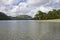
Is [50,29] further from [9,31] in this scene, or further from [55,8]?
[9,31]

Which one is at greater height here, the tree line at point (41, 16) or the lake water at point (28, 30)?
the tree line at point (41, 16)

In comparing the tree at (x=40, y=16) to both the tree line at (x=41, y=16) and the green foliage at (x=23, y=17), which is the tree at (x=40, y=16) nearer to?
the tree line at (x=41, y=16)

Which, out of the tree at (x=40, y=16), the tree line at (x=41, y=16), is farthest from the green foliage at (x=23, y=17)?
the tree at (x=40, y=16)

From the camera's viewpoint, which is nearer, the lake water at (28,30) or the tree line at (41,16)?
the lake water at (28,30)

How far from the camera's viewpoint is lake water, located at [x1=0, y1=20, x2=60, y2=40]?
2.33m

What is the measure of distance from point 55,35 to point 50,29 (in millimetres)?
170

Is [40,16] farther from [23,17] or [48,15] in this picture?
[23,17]

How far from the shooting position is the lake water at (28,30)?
2.33m

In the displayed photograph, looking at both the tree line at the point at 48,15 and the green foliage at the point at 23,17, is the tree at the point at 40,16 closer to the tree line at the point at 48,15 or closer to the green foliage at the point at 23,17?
the tree line at the point at 48,15

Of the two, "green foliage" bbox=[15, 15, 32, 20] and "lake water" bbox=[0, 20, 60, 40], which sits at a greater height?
"green foliage" bbox=[15, 15, 32, 20]

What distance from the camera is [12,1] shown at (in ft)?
8.48

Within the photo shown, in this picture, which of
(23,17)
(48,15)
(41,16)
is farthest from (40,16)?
(23,17)

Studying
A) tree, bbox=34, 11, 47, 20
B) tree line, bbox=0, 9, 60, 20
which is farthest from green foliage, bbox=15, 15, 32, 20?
tree, bbox=34, 11, 47, 20

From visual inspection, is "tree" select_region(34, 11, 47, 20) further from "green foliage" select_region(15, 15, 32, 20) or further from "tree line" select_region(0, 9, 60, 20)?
"green foliage" select_region(15, 15, 32, 20)
